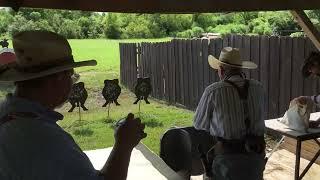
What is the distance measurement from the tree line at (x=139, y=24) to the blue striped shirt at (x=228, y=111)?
66 cm

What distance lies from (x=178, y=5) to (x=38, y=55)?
83 centimetres

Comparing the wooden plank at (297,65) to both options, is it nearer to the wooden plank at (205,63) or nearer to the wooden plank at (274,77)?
the wooden plank at (274,77)

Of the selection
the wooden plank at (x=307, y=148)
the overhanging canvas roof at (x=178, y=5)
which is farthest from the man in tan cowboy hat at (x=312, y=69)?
the overhanging canvas roof at (x=178, y=5)

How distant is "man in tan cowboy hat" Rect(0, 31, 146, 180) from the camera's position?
1442 millimetres

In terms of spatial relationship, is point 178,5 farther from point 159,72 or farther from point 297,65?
point 159,72

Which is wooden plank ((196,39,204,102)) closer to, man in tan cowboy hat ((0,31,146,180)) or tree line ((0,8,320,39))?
tree line ((0,8,320,39))

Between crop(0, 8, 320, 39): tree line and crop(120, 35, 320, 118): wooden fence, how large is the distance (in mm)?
543

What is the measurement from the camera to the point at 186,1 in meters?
2.16

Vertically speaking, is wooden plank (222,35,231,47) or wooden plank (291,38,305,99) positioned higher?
wooden plank (222,35,231,47)

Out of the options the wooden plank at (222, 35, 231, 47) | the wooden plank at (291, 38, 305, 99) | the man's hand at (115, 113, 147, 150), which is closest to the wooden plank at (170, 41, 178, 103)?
the wooden plank at (222, 35, 231, 47)

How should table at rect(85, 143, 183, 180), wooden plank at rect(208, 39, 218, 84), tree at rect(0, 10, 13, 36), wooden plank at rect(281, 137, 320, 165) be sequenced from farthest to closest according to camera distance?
wooden plank at rect(208, 39, 218, 84) < tree at rect(0, 10, 13, 36) < wooden plank at rect(281, 137, 320, 165) < table at rect(85, 143, 183, 180)

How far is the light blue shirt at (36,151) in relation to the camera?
1433 mm

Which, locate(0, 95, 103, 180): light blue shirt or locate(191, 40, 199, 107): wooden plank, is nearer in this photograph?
locate(0, 95, 103, 180): light blue shirt

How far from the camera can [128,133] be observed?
1.74 m
